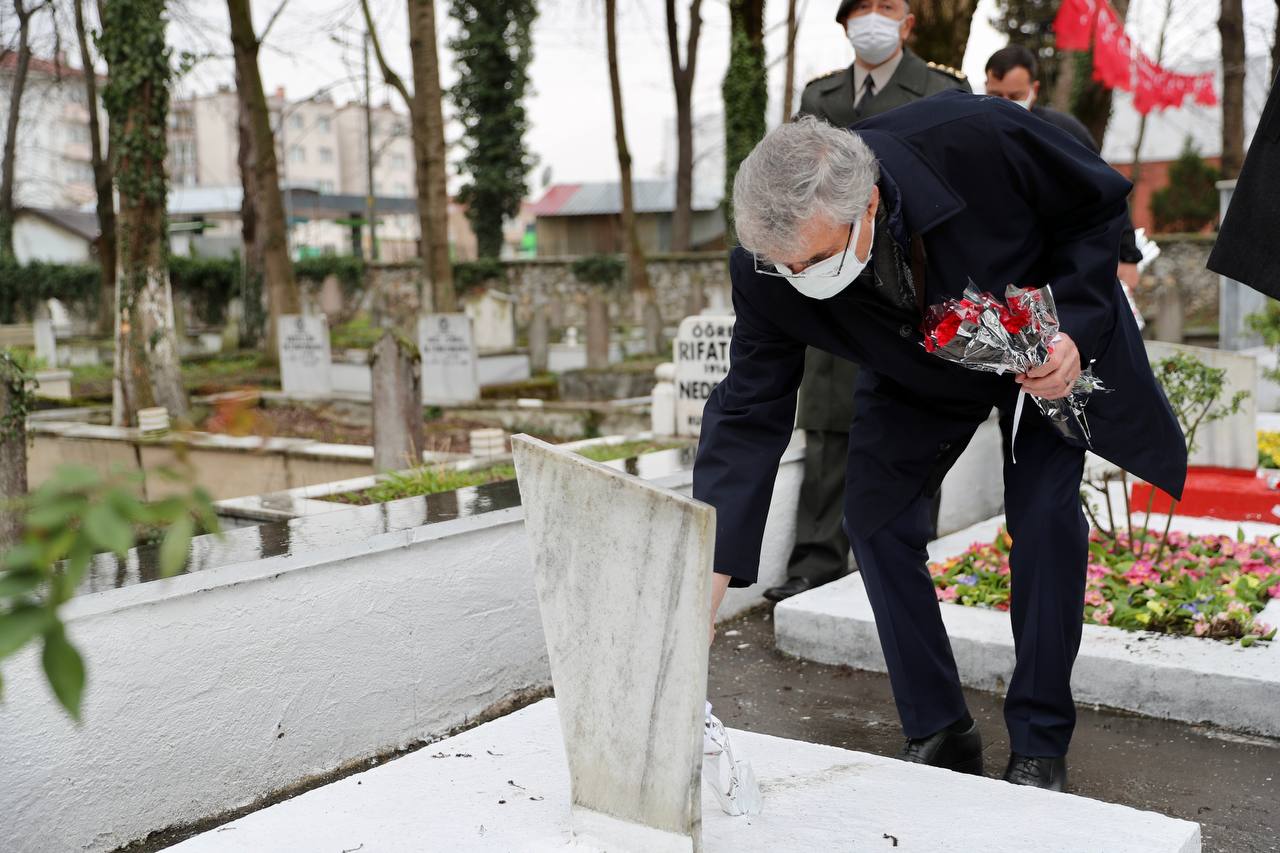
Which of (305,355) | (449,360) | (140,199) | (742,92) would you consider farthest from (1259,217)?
(742,92)

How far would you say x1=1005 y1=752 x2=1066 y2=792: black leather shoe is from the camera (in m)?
2.72

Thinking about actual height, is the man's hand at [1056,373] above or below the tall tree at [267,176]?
below

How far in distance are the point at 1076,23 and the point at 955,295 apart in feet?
35.1

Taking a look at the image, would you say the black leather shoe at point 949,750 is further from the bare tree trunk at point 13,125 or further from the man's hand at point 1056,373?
the bare tree trunk at point 13,125

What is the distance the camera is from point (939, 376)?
8.58 ft

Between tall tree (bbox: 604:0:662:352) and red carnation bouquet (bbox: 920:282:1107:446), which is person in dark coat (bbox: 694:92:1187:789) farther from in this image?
tall tree (bbox: 604:0:662:352)

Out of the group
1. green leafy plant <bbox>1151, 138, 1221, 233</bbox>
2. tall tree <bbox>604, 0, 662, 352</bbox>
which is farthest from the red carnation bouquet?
green leafy plant <bbox>1151, 138, 1221, 233</bbox>

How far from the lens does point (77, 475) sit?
0.89 m

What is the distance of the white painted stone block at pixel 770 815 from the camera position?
2221mm

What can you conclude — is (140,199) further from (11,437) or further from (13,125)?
(13,125)

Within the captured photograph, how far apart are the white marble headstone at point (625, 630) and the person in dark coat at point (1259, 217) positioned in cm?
151

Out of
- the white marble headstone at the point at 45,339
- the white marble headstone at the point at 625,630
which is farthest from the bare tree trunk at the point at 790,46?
the white marble headstone at the point at 625,630

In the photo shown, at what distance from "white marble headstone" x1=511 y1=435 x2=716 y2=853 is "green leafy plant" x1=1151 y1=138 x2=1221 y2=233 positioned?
102 feet

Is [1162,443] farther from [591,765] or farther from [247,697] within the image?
[247,697]
